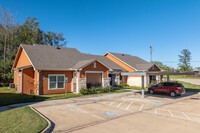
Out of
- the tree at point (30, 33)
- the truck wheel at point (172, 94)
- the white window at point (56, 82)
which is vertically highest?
the tree at point (30, 33)

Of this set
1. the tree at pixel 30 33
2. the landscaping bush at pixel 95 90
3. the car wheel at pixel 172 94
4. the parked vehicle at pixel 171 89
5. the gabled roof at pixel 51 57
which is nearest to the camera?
the parked vehicle at pixel 171 89

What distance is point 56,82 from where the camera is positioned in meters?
Answer: 19.8

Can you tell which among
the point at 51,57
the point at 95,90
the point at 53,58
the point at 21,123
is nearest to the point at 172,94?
the point at 95,90

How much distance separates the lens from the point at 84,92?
1895 centimetres

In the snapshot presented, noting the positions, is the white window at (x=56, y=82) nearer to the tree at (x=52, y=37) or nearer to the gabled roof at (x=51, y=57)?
the gabled roof at (x=51, y=57)

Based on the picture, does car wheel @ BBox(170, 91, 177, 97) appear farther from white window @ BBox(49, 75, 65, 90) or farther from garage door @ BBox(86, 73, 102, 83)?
white window @ BBox(49, 75, 65, 90)

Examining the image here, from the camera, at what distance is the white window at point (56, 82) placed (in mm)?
19344

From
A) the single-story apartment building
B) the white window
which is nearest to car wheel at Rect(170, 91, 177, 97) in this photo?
the single-story apartment building

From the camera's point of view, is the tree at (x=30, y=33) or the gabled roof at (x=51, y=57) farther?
the tree at (x=30, y=33)

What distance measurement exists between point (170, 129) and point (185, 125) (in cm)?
125

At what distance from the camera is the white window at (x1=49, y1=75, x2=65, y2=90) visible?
1934 centimetres

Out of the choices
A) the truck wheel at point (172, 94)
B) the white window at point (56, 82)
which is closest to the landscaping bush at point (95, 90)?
the white window at point (56, 82)

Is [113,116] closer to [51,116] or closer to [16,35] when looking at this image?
[51,116]

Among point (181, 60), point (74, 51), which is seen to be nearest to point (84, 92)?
point (74, 51)
